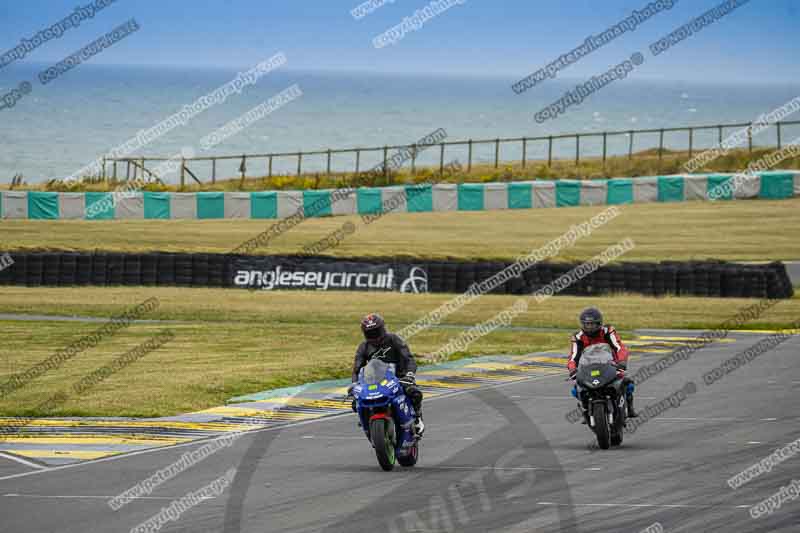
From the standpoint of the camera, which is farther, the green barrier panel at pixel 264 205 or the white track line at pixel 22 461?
the green barrier panel at pixel 264 205

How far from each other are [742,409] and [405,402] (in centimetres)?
691

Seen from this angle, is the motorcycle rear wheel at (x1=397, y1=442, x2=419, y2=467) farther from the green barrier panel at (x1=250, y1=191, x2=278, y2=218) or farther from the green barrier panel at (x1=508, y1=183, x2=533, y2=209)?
A: the green barrier panel at (x1=508, y1=183, x2=533, y2=209)

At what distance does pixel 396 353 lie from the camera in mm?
15320

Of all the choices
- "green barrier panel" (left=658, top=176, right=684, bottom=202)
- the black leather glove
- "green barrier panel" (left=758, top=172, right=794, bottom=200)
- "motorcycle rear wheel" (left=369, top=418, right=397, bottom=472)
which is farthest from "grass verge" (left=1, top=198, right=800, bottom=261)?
"motorcycle rear wheel" (left=369, top=418, right=397, bottom=472)

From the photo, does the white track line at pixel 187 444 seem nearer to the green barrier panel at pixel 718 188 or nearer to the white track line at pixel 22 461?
the white track line at pixel 22 461

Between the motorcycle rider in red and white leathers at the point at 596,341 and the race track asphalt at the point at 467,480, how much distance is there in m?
0.94

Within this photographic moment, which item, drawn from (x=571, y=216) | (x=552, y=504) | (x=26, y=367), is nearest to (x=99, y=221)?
(x=571, y=216)

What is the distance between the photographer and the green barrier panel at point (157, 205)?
54656 mm

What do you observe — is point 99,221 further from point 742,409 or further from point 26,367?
point 742,409

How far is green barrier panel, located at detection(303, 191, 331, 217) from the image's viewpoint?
183 ft

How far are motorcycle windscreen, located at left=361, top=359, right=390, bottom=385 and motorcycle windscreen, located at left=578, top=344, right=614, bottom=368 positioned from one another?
9.33 feet

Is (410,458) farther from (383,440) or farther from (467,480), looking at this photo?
(467,480)

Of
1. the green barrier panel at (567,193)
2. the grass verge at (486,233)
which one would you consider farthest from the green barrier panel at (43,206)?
the green barrier panel at (567,193)

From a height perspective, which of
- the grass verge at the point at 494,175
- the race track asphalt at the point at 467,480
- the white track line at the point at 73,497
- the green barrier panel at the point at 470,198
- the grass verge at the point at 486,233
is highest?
the grass verge at the point at 494,175
